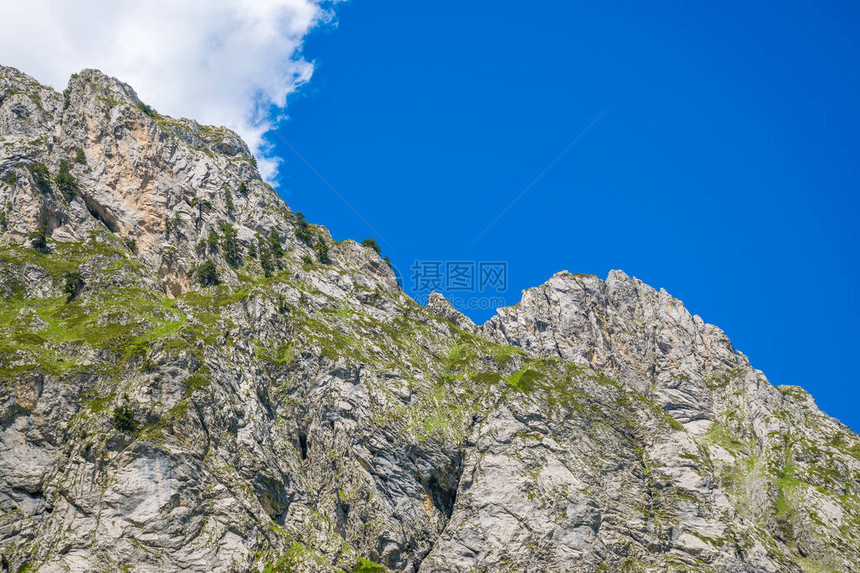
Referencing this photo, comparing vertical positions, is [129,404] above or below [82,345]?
below

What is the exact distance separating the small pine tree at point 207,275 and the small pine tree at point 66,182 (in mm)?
34200

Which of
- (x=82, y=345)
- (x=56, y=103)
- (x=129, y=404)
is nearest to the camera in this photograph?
(x=129, y=404)

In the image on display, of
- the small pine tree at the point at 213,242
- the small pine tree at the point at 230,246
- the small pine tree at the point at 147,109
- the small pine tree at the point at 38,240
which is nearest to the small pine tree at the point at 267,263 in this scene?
the small pine tree at the point at 230,246

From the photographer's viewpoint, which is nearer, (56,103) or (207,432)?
(207,432)

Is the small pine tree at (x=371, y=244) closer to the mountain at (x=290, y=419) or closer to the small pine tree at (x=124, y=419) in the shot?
the mountain at (x=290, y=419)


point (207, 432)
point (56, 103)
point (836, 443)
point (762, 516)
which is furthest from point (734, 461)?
point (56, 103)

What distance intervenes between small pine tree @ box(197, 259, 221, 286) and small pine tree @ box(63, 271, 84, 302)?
77.0 feet

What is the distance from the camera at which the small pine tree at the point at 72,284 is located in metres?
117

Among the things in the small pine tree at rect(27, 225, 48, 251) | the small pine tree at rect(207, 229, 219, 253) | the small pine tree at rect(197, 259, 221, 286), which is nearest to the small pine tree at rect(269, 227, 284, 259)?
the small pine tree at rect(207, 229, 219, 253)

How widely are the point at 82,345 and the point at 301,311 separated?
138ft

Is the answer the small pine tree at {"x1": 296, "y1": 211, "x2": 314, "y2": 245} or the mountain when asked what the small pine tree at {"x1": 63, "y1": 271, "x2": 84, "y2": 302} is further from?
the small pine tree at {"x1": 296, "y1": 211, "x2": 314, "y2": 245}

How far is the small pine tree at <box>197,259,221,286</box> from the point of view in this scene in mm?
137625

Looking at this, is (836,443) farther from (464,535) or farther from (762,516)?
(464,535)

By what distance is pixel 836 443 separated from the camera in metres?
143
